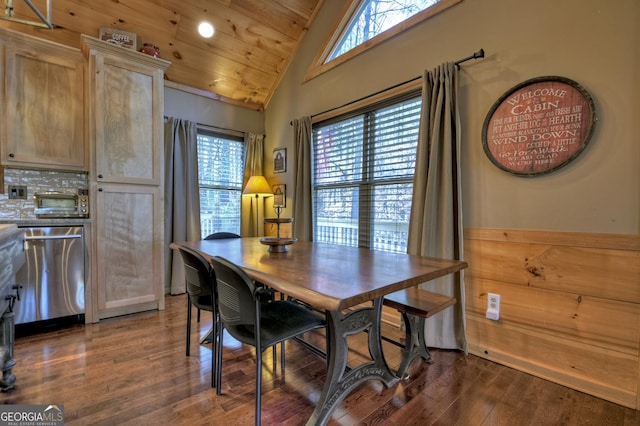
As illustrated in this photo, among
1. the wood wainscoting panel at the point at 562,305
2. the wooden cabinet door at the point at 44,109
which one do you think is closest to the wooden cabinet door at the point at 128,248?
the wooden cabinet door at the point at 44,109

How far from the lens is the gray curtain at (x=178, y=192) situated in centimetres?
330

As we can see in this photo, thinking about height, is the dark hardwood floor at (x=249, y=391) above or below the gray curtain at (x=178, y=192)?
below

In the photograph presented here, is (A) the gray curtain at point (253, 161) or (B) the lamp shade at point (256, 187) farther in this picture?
(A) the gray curtain at point (253, 161)

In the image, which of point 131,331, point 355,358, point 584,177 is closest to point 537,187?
point 584,177

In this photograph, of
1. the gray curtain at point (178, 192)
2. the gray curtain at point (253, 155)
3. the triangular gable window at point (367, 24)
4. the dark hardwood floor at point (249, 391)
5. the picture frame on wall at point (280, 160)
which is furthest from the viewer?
the gray curtain at point (253, 155)

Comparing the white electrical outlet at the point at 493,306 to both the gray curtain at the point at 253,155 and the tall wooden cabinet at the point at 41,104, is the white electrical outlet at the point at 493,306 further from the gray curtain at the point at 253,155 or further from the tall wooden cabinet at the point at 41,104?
the tall wooden cabinet at the point at 41,104

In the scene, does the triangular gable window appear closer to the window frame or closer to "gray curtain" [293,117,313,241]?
"gray curtain" [293,117,313,241]

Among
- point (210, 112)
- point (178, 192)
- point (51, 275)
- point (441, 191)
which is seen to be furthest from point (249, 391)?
point (210, 112)

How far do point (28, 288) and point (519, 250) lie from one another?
3.62m

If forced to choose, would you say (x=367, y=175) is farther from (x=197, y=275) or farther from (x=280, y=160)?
(x=197, y=275)

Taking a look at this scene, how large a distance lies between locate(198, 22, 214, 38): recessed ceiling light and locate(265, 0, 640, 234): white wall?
194cm

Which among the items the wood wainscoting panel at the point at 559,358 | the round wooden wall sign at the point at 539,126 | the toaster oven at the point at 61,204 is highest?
the round wooden wall sign at the point at 539,126

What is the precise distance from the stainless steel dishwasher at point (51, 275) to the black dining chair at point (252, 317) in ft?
5.61

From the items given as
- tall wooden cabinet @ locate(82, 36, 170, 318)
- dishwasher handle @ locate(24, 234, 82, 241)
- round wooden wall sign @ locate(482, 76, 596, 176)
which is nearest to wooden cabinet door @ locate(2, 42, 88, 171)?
tall wooden cabinet @ locate(82, 36, 170, 318)
